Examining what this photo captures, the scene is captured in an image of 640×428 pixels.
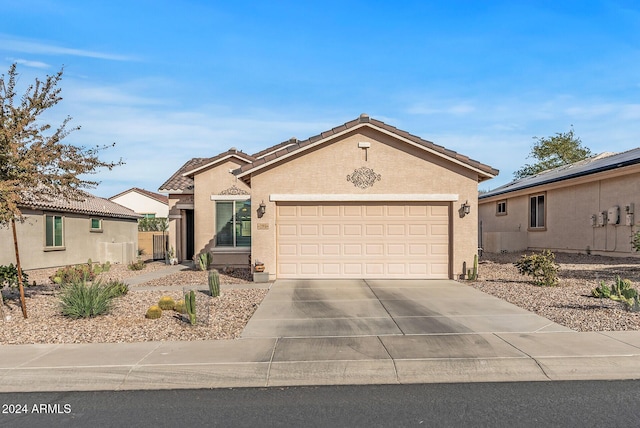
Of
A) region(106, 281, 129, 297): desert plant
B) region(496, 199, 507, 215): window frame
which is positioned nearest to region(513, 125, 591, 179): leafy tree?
region(496, 199, 507, 215): window frame

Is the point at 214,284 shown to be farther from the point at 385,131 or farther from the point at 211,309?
the point at 385,131

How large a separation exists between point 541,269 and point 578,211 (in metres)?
9.30

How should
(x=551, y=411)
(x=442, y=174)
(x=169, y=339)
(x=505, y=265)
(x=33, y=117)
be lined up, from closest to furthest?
(x=551, y=411), (x=169, y=339), (x=33, y=117), (x=442, y=174), (x=505, y=265)

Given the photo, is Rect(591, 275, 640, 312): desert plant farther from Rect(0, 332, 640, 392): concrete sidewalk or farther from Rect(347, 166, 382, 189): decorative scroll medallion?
Rect(347, 166, 382, 189): decorative scroll medallion

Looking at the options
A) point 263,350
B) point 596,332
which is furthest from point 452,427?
point 596,332

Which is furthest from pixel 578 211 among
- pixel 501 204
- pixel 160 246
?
pixel 160 246

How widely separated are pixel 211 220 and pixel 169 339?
10822 mm

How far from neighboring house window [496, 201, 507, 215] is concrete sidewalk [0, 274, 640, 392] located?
62.8 ft

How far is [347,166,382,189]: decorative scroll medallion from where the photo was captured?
13.4 metres

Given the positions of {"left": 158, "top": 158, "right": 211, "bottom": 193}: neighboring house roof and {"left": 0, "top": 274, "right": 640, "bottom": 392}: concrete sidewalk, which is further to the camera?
{"left": 158, "top": 158, "right": 211, "bottom": 193}: neighboring house roof

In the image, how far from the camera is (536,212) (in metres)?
23.0

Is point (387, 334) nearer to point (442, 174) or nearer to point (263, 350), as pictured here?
point (263, 350)

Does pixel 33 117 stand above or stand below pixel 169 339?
above

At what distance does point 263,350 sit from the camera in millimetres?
6492
